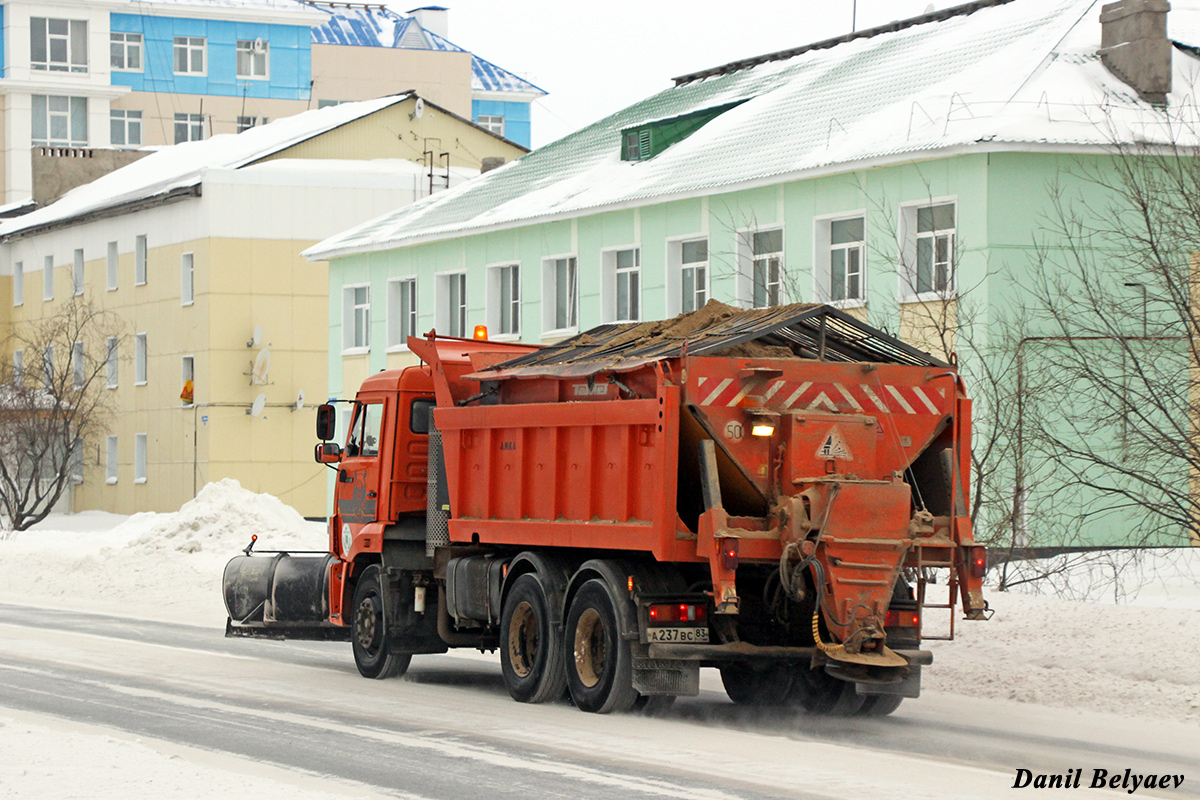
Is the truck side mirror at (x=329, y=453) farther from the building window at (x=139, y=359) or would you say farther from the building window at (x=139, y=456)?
the building window at (x=139, y=359)

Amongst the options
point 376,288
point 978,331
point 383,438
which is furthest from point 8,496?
point 383,438

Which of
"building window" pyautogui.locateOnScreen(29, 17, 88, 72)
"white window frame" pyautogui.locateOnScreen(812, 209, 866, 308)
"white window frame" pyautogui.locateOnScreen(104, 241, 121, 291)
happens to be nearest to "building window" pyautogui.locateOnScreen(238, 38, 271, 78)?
"building window" pyautogui.locateOnScreen(29, 17, 88, 72)

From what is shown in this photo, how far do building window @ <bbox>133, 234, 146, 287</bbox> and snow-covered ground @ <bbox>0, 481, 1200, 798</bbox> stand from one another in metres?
21.1

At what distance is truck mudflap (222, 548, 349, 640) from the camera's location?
17.7 m

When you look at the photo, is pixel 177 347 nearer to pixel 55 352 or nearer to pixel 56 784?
pixel 55 352

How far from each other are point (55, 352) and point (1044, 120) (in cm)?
4122

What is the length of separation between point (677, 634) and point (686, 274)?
2077 centimetres

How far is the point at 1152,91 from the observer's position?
93.0 ft

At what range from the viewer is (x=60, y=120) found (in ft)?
278

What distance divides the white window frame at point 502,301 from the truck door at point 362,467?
69.4 ft

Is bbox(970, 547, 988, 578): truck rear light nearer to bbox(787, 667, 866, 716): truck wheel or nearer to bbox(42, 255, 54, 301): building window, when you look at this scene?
bbox(787, 667, 866, 716): truck wheel

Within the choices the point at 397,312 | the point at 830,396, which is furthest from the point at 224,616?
the point at 397,312

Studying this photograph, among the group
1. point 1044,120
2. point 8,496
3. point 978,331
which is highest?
point 1044,120

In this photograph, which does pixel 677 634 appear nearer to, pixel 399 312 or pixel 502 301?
pixel 502 301
